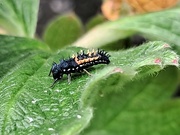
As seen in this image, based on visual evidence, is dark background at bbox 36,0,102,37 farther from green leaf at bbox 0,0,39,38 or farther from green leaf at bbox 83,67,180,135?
green leaf at bbox 0,0,39,38

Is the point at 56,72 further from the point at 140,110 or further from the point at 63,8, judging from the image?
the point at 63,8

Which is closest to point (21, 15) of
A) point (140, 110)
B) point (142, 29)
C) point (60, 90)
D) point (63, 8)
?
point (142, 29)

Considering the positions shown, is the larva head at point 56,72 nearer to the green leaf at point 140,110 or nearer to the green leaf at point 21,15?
the green leaf at point 21,15

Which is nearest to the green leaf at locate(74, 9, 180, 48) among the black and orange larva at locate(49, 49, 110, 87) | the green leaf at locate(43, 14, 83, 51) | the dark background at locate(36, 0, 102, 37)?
the green leaf at locate(43, 14, 83, 51)

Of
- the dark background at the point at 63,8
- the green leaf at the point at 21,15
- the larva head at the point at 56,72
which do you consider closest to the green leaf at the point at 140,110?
the green leaf at the point at 21,15

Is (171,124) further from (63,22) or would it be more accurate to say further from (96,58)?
(96,58)
